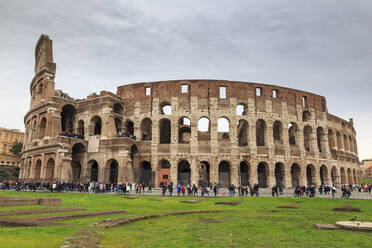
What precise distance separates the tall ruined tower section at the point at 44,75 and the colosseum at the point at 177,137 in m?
0.15

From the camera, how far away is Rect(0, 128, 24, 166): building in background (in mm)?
72019

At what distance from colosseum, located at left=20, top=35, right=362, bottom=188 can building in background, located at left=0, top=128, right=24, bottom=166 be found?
42.5 m

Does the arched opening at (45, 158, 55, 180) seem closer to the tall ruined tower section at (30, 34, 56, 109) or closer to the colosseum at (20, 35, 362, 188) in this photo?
the colosseum at (20, 35, 362, 188)

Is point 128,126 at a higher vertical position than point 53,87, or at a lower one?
lower

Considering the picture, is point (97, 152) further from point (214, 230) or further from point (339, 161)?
point (339, 161)

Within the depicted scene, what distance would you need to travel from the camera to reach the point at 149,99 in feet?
109

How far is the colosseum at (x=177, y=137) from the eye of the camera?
30.5 meters

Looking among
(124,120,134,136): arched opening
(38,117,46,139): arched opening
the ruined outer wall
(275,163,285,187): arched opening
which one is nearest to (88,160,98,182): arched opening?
(124,120,134,136): arched opening

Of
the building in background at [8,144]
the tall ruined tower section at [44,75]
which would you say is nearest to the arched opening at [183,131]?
the tall ruined tower section at [44,75]

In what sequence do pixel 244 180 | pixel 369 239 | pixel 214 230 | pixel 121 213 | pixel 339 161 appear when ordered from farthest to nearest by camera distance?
pixel 339 161 < pixel 244 180 < pixel 121 213 < pixel 214 230 < pixel 369 239

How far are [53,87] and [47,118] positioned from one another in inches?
195

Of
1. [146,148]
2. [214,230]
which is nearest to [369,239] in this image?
[214,230]

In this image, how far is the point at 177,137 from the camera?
3150cm

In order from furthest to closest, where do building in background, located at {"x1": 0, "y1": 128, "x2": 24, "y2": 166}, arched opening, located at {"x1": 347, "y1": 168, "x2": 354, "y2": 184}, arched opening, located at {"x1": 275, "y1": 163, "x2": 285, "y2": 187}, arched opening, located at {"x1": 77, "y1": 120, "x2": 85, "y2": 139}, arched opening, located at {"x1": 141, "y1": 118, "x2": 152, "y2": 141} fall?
building in background, located at {"x1": 0, "y1": 128, "x2": 24, "y2": 166} < arched opening, located at {"x1": 347, "y1": 168, "x2": 354, "y2": 184} < arched opening, located at {"x1": 77, "y1": 120, "x2": 85, "y2": 139} < arched opening, located at {"x1": 141, "y1": 118, "x2": 152, "y2": 141} < arched opening, located at {"x1": 275, "y1": 163, "x2": 285, "y2": 187}
